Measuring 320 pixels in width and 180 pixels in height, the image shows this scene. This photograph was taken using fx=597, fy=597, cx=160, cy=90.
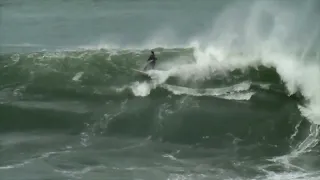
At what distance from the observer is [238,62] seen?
22.6 m

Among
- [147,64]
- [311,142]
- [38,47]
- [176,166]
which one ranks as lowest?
[176,166]

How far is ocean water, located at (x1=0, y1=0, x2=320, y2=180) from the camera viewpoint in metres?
16.7

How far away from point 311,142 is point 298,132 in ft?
2.52

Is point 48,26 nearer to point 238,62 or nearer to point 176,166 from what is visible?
point 238,62

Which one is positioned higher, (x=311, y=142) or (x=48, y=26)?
(x=48, y=26)

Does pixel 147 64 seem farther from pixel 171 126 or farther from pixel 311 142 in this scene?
pixel 311 142

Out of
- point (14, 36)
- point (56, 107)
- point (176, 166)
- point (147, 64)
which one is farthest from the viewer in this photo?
point (14, 36)

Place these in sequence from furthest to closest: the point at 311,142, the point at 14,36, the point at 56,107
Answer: the point at 14,36 → the point at 56,107 → the point at 311,142

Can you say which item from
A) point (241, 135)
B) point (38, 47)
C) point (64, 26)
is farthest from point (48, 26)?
point (241, 135)

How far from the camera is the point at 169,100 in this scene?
20.7 metres

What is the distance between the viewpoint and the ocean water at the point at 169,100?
16734 millimetres

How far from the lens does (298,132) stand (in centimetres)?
→ 1872

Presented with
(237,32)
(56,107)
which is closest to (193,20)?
(237,32)

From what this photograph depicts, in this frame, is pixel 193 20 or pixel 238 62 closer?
pixel 238 62
